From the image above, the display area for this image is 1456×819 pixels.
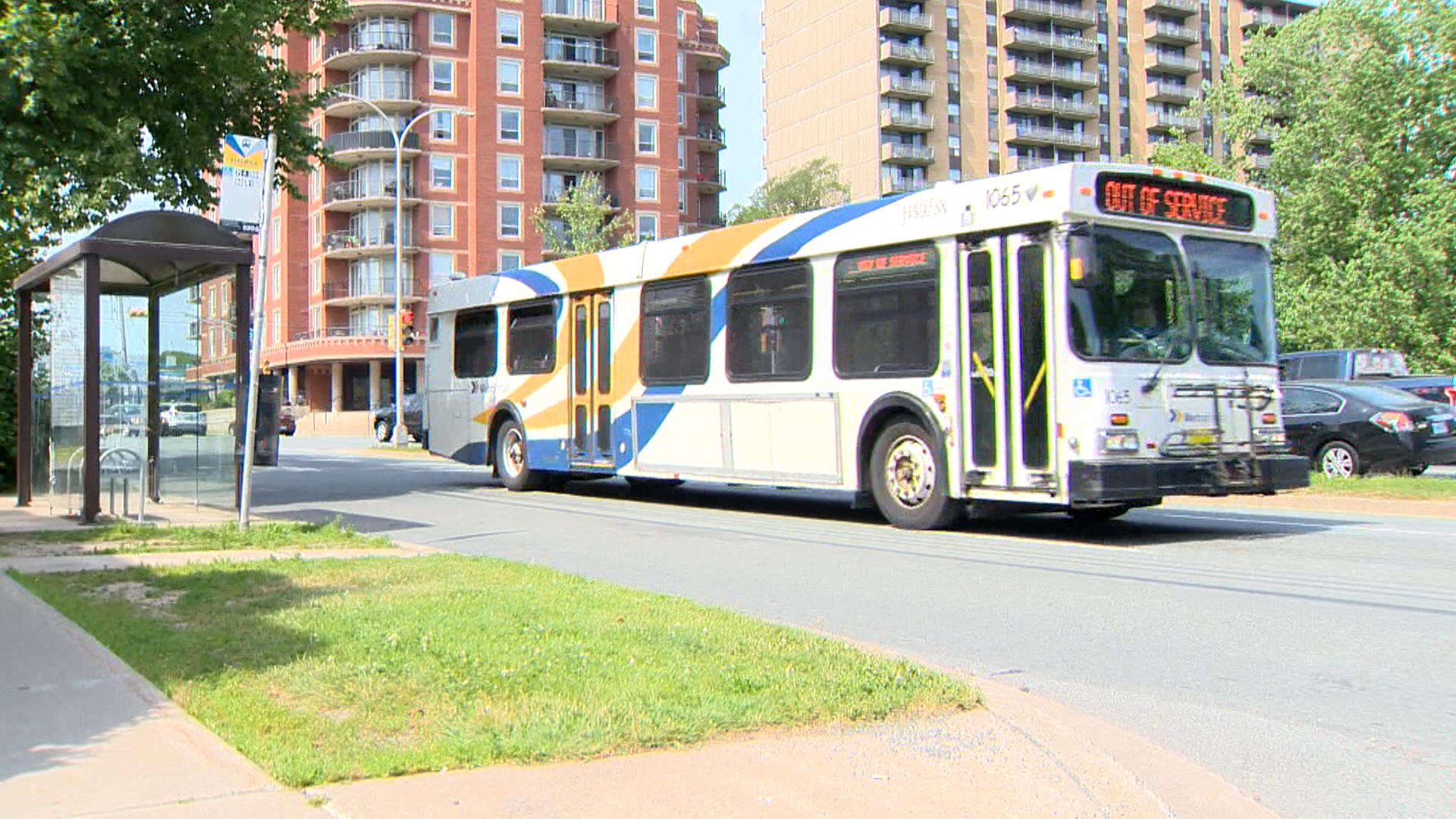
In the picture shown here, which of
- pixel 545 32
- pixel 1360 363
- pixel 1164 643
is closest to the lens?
pixel 1164 643

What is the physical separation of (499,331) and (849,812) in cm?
1604

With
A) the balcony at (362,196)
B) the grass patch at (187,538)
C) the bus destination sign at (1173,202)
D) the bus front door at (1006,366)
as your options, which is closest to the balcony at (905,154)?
the balcony at (362,196)

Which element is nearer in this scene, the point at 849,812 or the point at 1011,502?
the point at 849,812

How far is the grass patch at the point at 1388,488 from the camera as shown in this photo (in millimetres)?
15109

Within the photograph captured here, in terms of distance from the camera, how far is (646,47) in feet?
250

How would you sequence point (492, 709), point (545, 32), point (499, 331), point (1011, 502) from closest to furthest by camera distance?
point (492, 709)
point (1011, 502)
point (499, 331)
point (545, 32)

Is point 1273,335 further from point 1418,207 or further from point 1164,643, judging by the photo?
point 1418,207

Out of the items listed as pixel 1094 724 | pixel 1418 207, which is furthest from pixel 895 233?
pixel 1418 207

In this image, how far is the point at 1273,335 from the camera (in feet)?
39.8

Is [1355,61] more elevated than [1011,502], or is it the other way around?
[1355,61]

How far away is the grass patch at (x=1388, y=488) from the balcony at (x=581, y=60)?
6302 centimetres

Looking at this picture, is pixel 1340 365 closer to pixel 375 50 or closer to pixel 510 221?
Result: pixel 510 221

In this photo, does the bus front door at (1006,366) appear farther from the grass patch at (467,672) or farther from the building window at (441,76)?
the building window at (441,76)

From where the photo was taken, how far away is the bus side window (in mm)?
13836
